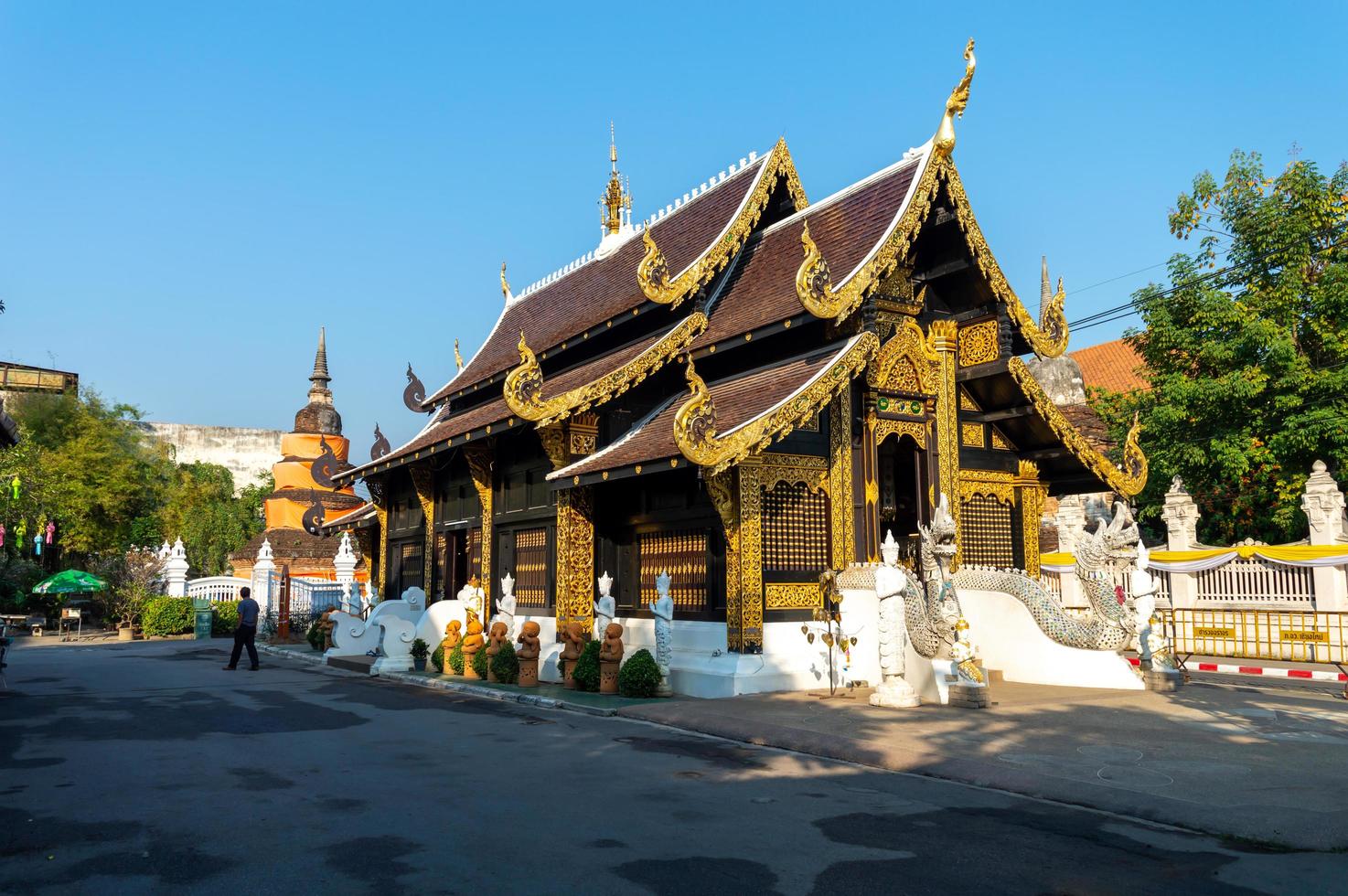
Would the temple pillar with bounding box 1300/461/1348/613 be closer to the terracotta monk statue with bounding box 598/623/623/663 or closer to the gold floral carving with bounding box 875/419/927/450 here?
the gold floral carving with bounding box 875/419/927/450

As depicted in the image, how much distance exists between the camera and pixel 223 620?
3050 cm

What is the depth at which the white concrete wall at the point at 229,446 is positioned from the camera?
64.3 metres

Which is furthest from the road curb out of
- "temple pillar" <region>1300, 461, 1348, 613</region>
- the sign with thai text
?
"temple pillar" <region>1300, 461, 1348, 613</region>

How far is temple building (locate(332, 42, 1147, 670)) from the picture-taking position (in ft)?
42.2

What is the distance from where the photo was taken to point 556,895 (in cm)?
472

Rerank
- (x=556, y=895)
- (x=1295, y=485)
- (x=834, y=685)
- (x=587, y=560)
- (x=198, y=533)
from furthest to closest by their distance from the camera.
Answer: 1. (x=198, y=533)
2. (x=1295, y=485)
3. (x=587, y=560)
4. (x=834, y=685)
5. (x=556, y=895)

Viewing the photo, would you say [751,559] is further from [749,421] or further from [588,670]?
[588,670]

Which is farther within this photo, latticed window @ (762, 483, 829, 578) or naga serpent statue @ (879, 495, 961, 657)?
latticed window @ (762, 483, 829, 578)

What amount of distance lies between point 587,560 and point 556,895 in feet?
33.7

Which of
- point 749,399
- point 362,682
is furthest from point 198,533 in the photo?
point 749,399

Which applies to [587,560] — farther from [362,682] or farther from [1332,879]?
[1332,879]

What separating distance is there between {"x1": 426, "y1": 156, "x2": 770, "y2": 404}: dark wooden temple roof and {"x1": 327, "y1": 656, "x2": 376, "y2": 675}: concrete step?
5290 millimetres

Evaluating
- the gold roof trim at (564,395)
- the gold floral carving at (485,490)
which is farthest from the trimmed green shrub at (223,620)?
the gold roof trim at (564,395)

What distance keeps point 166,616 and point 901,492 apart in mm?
22283
